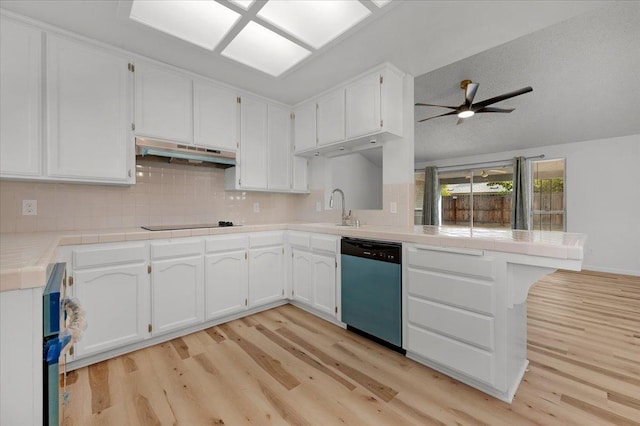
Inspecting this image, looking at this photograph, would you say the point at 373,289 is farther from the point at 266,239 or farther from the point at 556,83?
the point at 556,83

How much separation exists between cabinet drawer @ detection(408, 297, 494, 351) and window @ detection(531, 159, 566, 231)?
516cm

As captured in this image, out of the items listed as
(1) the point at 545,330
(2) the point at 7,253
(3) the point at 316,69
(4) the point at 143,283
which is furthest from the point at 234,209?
(1) the point at 545,330

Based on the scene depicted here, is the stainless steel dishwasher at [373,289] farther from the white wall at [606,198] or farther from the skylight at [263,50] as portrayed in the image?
the white wall at [606,198]

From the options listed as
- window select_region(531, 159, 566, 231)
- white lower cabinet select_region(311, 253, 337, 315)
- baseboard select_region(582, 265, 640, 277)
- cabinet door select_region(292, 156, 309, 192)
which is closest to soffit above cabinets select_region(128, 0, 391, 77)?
cabinet door select_region(292, 156, 309, 192)

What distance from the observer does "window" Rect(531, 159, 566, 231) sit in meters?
5.43

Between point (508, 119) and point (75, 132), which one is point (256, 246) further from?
point (508, 119)

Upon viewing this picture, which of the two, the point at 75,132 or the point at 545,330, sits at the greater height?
the point at 75,132

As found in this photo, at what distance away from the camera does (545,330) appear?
8.44ft

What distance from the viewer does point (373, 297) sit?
2.26m

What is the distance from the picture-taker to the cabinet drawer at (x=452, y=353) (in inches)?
65.8

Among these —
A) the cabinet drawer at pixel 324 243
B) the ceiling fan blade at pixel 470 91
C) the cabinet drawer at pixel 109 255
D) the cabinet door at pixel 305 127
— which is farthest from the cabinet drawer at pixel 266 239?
the ceiling fan blade at pixel 470 91

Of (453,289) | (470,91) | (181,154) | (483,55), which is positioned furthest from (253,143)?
(483,55)

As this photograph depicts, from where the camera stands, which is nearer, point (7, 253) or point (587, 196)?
point (7, 253)

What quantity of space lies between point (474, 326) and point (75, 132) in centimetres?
313
